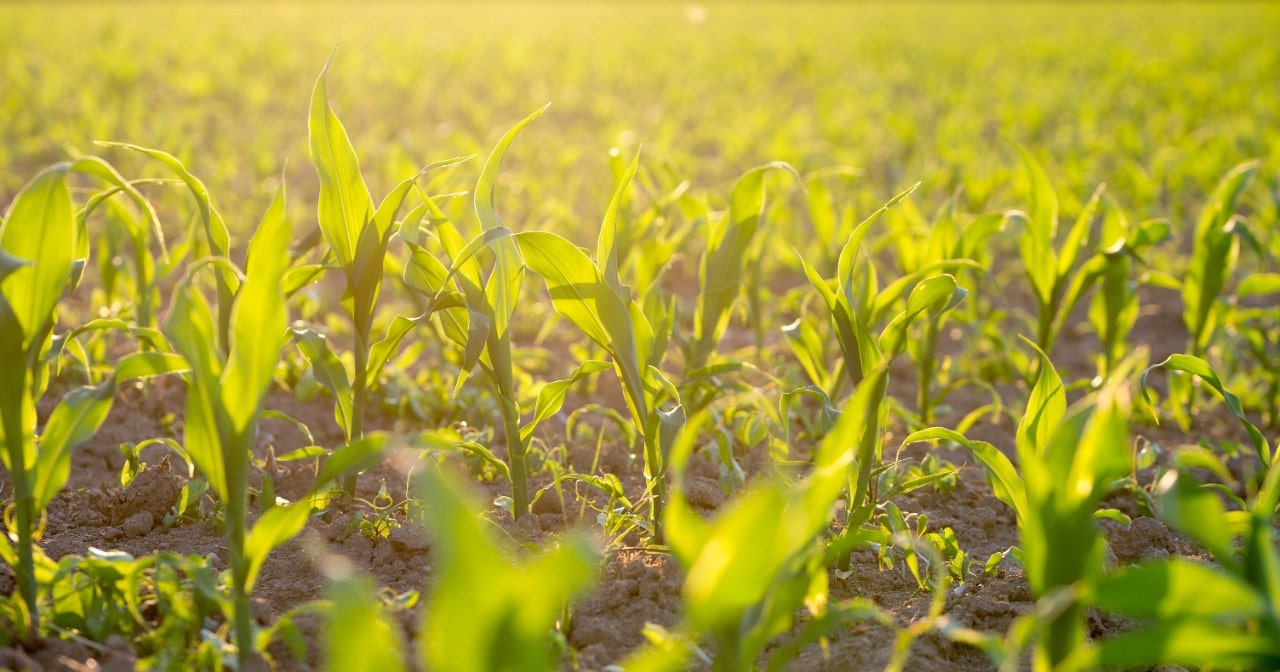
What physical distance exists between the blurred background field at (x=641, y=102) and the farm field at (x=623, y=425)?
6.9 inches

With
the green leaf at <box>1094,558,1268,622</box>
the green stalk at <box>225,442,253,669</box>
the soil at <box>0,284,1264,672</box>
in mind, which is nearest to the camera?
the green leaf at <box>1094,558,1268,622</box>

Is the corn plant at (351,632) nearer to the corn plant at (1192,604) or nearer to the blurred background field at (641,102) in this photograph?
the corn plant at (1192,604)

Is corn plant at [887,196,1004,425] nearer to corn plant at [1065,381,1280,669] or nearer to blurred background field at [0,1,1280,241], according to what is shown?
blurred background field at [0,1,1280,241]

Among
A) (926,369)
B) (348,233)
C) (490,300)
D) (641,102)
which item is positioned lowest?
(926,369)

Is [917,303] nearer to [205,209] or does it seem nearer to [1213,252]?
[1213,252]

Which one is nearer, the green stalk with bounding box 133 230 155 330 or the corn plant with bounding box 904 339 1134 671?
the corn plant with bounding box 904 339 1134 671

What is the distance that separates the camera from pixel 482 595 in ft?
3.41

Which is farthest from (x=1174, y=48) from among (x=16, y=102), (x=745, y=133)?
(x=16, y=102)

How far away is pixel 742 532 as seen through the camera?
1.15 meters

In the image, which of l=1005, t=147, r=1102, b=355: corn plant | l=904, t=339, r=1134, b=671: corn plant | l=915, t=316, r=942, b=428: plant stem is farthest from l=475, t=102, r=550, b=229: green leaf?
l=1005, t=147, r=1102, b=355: corn plant

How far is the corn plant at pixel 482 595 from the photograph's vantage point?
102 centimetres

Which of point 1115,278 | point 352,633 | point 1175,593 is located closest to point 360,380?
point 352,633

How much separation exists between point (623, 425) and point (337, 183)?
3.26 ft

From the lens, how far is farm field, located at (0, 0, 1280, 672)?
1281 mm
